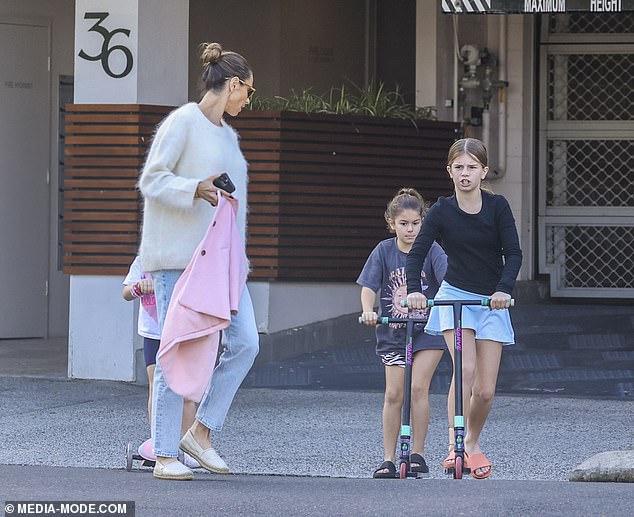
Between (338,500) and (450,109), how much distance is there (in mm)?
7634

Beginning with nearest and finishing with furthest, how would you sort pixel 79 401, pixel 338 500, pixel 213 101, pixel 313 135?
1. pixel 338 500
2. pixel 213 101
3. pixel 79 401
4. pixel 313 135

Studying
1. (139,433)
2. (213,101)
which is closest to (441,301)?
(213,101)

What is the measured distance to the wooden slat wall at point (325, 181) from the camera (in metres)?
11.9

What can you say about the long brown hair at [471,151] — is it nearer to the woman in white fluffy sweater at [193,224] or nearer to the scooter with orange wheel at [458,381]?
the scooter with orange wheel at [458,381]

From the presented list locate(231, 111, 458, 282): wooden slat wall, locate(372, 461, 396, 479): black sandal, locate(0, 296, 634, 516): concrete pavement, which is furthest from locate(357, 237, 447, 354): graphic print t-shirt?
locate(231, 111, 458, 282): wooden slat wall

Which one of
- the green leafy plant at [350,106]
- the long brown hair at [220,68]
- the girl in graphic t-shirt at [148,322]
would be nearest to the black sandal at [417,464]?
the girl in graphic t-shirt at [148,322]

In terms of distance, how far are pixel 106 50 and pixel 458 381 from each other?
513 cm

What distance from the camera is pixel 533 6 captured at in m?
11.0

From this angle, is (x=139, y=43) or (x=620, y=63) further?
(x=620, y=63)

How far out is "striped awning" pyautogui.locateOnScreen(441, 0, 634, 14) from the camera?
1088 cm

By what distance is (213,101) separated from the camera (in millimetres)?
6863

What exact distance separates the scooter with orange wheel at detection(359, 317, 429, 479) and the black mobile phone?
3.11 ft

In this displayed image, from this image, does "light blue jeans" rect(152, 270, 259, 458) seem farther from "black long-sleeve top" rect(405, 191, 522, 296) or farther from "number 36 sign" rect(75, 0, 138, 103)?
"number 36 sign" rect(75, 0, 138, 103)

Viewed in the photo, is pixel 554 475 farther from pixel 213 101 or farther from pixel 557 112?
pixel 557 112
